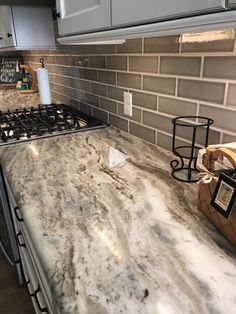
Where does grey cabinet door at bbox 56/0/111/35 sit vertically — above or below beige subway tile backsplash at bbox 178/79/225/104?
above

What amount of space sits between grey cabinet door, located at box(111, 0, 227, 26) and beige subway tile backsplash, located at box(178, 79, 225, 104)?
0.37m

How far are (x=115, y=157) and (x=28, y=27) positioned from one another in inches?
51.6

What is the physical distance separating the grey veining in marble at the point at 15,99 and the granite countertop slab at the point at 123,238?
50.9 inches

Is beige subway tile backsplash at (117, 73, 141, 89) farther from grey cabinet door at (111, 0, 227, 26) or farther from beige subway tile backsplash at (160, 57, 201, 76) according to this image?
grey cabinet door at (111, 0, 227, 26)

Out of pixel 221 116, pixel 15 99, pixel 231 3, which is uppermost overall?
pixel 231 3

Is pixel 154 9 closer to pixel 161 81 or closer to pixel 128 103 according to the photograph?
pixel 161 81

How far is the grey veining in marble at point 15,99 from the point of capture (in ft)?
7.50

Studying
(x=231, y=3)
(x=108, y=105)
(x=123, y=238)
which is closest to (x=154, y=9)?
(x=231, y=3)

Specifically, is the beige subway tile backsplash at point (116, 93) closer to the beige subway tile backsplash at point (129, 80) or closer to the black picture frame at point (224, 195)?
the beige subway tile backsplash at point (129, 80)

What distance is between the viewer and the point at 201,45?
92cm

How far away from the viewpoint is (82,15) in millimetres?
933

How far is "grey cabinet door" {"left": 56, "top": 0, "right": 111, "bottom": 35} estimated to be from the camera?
0.81 metres

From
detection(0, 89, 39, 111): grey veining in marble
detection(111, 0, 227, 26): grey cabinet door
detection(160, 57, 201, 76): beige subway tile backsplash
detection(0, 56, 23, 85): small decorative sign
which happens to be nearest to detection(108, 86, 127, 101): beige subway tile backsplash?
detection(160, 57, 201, 76): beige subway tile backsplash

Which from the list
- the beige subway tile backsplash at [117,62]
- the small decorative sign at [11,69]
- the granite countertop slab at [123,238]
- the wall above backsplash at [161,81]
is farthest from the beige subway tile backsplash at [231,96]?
the small decorative sign at [11,69]
